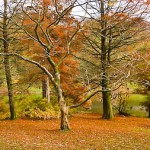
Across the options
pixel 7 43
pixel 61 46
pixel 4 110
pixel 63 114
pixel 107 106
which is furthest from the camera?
pixel 107 106

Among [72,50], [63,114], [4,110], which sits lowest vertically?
[4,110]

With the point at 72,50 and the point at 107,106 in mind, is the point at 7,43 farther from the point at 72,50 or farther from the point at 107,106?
the point at 107,106

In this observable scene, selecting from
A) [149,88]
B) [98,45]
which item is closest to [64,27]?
[98,45]

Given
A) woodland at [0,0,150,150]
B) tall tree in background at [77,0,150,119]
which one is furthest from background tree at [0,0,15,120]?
tall tree in background at [77,0,150,119]

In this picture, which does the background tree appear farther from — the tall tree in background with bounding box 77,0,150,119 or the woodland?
the tall tree in background with bounding box 77,0,150,119

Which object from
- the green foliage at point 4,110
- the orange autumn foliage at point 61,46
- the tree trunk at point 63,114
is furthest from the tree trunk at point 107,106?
the tree trunk at point 63,114

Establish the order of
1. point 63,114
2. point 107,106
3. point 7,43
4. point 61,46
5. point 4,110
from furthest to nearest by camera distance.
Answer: point 107,106
point 4,110
point 61,46
point 7,43
point 63,114

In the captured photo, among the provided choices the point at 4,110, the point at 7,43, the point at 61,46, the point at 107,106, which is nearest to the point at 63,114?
the point at 7,43

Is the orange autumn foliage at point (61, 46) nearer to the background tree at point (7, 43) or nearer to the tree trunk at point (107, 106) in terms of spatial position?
the background tree at point (7, 43)

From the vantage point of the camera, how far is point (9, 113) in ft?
62.8

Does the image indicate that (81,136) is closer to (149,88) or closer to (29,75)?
(29,75)

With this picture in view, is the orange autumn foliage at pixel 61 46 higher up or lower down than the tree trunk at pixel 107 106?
higher up

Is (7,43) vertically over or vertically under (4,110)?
over

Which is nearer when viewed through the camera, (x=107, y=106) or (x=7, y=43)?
(x=7, y=43)
